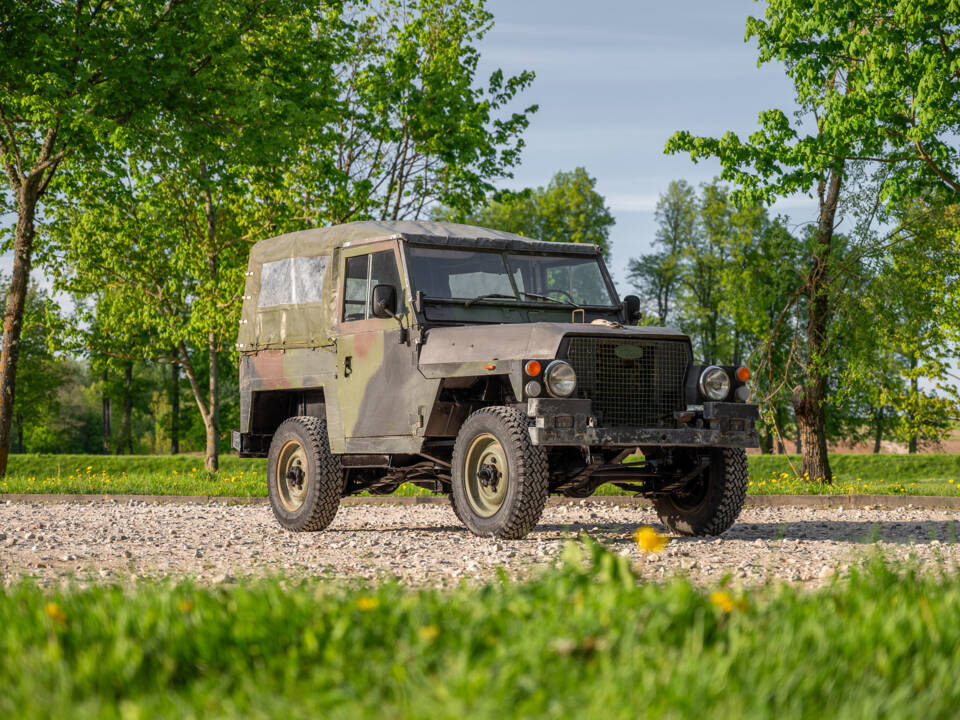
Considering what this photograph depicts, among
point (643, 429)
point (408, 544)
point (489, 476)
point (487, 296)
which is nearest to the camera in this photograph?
point (643, 429)

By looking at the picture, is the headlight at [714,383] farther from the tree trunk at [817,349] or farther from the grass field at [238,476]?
the tree trunk at [817,349]

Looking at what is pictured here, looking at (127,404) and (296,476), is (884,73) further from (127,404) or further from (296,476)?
(127,404)

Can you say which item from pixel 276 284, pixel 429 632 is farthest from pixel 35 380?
pixel 429 632

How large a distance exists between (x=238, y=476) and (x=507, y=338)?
11798 millimetres

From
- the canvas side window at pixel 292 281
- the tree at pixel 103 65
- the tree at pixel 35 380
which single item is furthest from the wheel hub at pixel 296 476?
the tree at pixel 35 380

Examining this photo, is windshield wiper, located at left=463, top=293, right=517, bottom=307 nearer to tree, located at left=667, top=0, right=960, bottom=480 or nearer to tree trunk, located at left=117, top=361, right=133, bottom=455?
tree, located at left=667, top=0, right=960, bottom=480

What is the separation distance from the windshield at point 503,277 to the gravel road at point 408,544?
214 centimetres

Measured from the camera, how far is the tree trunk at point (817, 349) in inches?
738

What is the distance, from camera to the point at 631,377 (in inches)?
356

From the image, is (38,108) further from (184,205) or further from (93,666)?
(93,666)

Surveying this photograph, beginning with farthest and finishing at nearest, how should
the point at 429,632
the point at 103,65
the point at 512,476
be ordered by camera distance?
the point at 103,65 < the point at 512,476 < the point at 429,632

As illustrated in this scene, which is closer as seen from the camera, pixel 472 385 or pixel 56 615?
pixel 56 615

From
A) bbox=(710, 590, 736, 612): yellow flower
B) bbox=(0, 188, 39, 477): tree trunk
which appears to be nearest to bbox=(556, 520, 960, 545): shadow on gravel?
bbox=(710, 590, 736, 612): yellow flower

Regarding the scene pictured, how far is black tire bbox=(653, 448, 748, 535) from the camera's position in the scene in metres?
9.52
